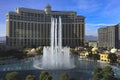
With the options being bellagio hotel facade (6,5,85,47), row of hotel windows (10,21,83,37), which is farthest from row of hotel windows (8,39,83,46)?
row of hotel windows (10,21,83,37)

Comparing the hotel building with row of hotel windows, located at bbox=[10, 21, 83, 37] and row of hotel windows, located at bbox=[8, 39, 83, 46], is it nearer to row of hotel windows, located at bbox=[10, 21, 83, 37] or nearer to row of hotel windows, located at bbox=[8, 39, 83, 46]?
row of hotel windows, located at bbox=[10, 21, 83, 37]

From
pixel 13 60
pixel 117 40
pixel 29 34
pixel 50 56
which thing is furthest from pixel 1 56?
pixel 117 40

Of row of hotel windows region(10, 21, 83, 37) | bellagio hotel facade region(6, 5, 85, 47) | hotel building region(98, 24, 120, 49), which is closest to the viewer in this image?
bellagio hotel facade region(6, 5, 85, 47)

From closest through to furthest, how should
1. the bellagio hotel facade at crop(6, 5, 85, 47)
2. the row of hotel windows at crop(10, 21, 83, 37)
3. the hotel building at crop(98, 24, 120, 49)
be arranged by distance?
the bellagio hotel facade at crop(6, 5, 85, 47), the row of hotel windows at crop(10, 21, 83, 37), the hotel building at crop(98, 24, 120, 49)

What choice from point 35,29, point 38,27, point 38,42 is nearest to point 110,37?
point 38,42

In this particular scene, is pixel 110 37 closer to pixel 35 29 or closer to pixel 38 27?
pixel 38 27

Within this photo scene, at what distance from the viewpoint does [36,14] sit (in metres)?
96.7

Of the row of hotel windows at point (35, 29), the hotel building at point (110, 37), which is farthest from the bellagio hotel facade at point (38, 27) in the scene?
the hotel building at point (110, 37)

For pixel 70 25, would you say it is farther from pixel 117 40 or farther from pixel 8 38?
pixel 8 38

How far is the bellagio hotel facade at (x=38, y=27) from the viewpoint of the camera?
89.6m

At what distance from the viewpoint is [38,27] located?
3802 inches

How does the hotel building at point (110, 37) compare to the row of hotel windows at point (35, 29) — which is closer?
the row of hotel windows at point (35, 29)

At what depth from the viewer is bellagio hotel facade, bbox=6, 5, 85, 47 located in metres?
89.6

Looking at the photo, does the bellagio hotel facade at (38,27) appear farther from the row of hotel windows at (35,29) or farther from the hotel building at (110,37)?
the hotel building at (110,37)
